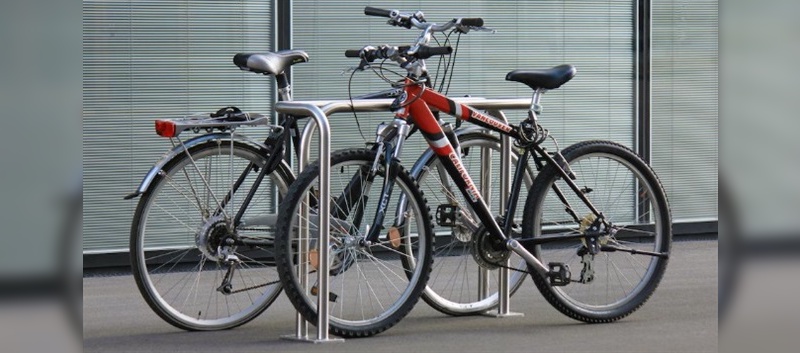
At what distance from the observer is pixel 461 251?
6.09 meters

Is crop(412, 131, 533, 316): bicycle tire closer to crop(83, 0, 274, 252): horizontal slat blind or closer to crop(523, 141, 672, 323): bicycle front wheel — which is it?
crop(523, 141, 672, 323): bicycle front wheel

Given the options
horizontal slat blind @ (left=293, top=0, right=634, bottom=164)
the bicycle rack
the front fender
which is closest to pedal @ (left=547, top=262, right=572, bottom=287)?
the bicycle rack

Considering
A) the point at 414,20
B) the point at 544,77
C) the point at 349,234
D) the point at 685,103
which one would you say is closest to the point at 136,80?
the point at 414,20

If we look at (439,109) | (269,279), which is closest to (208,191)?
(269,279)

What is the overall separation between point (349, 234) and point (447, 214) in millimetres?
530

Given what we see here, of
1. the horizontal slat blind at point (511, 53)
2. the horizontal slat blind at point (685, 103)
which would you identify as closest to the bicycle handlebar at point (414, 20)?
the horizontal slat blind at point (511, 53)

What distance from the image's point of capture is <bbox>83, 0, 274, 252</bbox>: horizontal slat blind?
7.52m

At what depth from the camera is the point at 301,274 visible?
5246mm

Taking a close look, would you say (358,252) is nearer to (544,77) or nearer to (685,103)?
(544,77)

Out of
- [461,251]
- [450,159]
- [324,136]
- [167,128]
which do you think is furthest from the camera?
[461,251]
